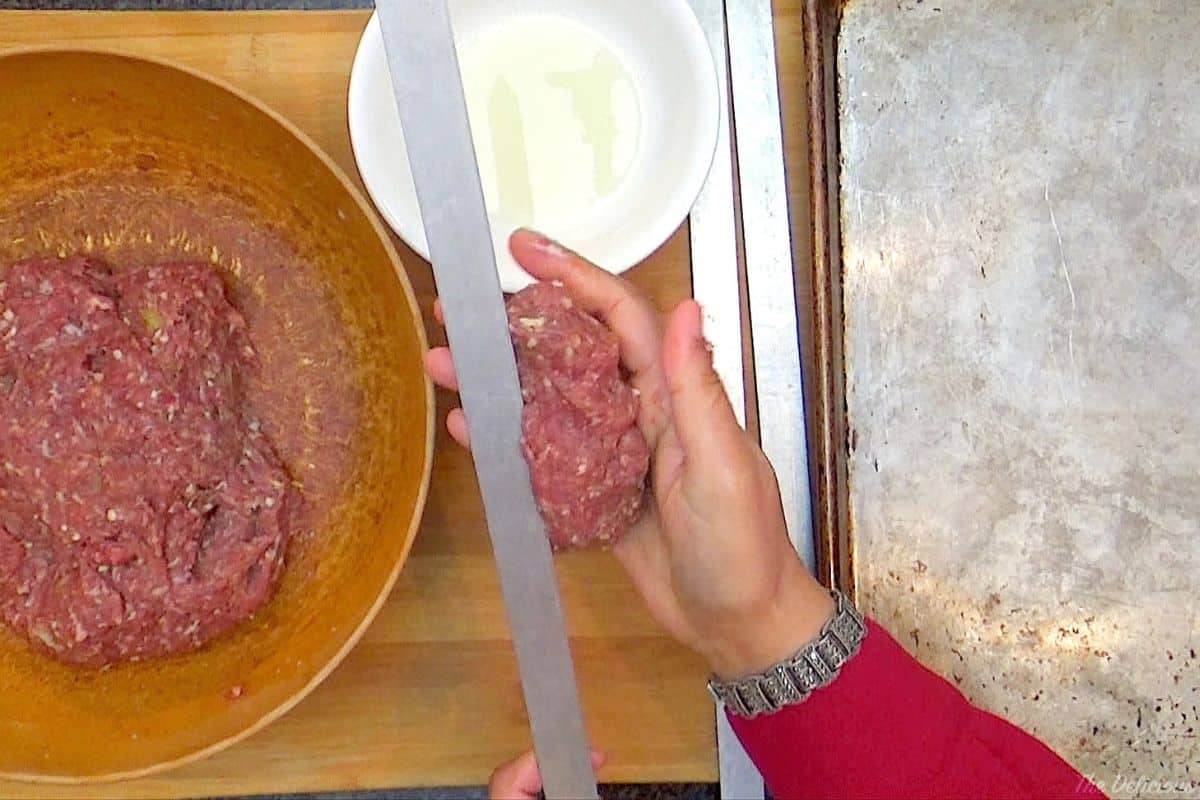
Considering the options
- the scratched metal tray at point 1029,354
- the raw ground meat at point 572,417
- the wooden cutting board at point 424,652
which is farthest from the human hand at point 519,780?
the scratched metal tray at point 1029,354

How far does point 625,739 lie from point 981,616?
29cm

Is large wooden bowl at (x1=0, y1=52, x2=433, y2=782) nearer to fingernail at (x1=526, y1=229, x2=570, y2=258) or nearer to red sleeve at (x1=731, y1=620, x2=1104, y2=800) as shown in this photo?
fingernail at (x1=526, y1=229, x2=570, y2=258)

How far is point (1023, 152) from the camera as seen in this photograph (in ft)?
2.86

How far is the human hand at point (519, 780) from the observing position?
78 cm

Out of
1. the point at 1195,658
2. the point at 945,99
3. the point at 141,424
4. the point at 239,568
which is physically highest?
the point at 945,99

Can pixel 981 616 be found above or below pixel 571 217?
below

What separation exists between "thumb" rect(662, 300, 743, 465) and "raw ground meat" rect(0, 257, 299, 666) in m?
0.28

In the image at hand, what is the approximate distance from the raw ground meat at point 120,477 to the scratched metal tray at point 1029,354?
1.42 feet

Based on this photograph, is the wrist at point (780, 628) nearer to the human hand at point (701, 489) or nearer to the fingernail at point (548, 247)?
the human hand at point (701, 489)

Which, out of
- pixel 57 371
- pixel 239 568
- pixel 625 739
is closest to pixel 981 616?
pixel 625 739

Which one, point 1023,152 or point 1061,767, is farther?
point 1023,152

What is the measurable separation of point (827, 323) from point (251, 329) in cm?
42

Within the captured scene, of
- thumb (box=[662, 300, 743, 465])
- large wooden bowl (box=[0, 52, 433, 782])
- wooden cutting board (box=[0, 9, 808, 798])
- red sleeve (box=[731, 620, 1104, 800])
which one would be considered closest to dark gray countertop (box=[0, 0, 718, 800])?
wooden cutting board (box=[0, 9, 808, 798])

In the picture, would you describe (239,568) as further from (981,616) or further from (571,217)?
(981,616)
